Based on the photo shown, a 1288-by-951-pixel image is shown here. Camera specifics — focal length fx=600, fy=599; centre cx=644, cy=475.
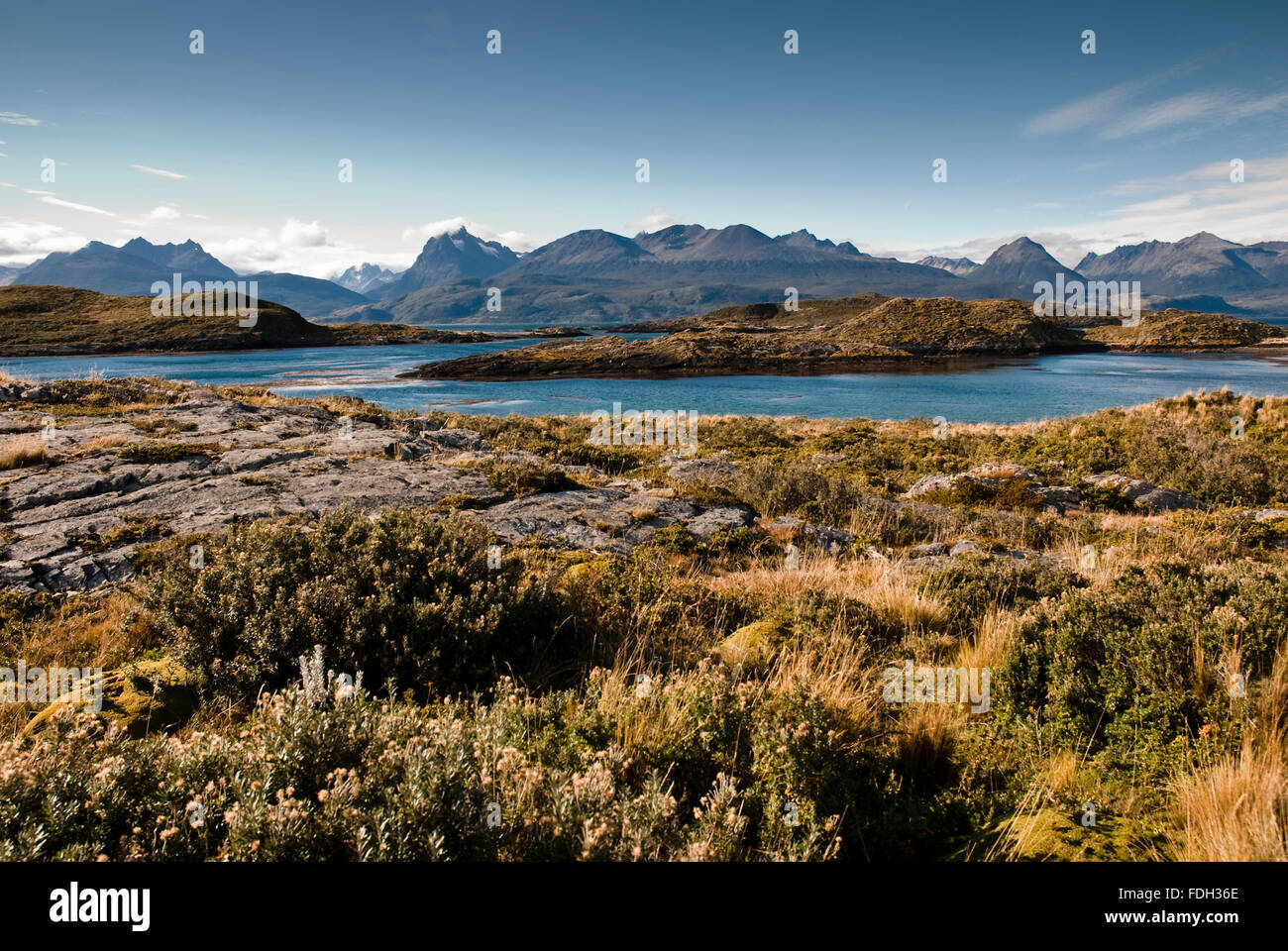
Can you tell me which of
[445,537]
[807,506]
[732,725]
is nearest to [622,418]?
[807,506]

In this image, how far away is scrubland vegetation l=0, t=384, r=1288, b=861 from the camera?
2578mm

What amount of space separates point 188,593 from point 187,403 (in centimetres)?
1974

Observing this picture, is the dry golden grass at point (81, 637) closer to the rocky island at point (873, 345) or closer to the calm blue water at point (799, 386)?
the calm blue water at point (799, 386)

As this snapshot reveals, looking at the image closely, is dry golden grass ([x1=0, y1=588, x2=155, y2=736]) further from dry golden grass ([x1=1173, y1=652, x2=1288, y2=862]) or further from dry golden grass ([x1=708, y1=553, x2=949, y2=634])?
dry golden grass ([x1=1173, y1=652, x2=1288, y2=862])

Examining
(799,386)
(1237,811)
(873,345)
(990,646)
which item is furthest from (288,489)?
(873,345)

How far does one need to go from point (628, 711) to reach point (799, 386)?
221 ft

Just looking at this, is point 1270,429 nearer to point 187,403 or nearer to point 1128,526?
point 1128,526

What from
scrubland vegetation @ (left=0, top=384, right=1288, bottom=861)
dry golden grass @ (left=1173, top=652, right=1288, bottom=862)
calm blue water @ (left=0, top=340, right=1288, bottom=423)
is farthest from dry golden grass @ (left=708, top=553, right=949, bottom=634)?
calm blue water @ (left=0, top=340, right=1288, bottom=423)

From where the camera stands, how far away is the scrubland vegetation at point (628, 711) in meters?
2.58

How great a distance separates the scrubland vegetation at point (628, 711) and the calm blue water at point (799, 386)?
40.7 m

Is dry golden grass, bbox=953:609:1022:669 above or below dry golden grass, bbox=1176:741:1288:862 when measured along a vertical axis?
below

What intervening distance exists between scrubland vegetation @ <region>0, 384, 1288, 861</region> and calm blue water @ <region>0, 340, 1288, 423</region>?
1602 inches

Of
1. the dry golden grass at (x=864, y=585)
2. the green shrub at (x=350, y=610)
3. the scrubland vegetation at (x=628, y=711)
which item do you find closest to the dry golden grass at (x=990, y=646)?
the scrubland vegetation at (x=628, y=711)
